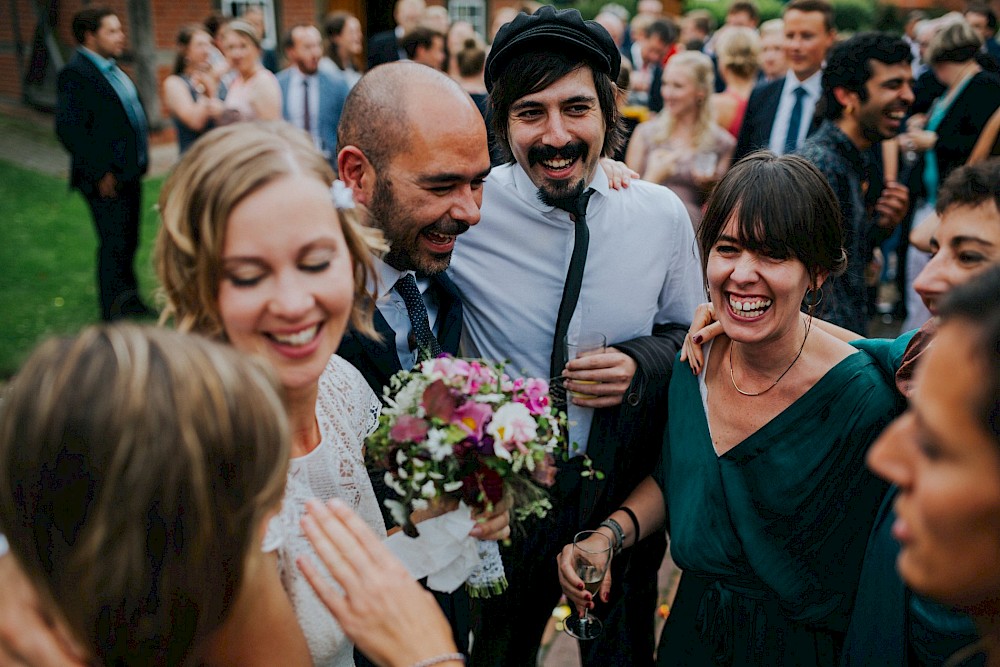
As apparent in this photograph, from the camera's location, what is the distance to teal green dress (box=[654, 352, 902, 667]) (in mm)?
2334

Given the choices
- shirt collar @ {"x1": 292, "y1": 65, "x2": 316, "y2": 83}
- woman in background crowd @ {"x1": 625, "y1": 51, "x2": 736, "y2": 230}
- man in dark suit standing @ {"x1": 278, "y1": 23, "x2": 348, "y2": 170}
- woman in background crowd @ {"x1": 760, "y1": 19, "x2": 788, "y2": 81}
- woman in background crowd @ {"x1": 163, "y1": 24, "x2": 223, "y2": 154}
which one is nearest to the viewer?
woman in background crowd @ {"x1": 625, "y1": 51, "x2": 736, "y2": 230}

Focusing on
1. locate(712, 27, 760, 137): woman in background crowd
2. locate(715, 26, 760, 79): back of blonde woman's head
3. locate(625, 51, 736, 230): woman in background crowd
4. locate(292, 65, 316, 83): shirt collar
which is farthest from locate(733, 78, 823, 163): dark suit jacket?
locate(292, 65, 316, 83): shirt collar

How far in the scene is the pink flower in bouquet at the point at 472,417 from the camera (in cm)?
189

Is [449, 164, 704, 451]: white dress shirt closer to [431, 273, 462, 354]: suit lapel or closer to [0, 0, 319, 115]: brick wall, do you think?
[431, 273, 462, 354]: suit lapel

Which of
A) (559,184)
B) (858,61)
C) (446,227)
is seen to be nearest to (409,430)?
(446,227)

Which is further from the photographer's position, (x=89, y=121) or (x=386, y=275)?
(x=89, y=121)

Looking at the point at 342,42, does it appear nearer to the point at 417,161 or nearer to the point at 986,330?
the point at 417,161

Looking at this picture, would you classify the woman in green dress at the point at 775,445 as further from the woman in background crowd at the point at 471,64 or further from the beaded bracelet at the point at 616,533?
the woman in background crowd at the point at 471,64

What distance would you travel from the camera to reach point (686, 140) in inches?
270

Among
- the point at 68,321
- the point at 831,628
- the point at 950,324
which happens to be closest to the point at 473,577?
the point at 831,628

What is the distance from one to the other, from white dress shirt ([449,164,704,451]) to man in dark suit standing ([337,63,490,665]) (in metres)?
0.36

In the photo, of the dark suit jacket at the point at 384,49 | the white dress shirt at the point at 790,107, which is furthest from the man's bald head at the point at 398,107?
the dark suit jacket at the point at 384,49

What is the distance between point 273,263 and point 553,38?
1.65 m

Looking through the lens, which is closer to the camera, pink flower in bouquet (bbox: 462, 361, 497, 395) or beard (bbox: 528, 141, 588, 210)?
pink flower in bouquet (bbox: 462, 361, 497, 395)
